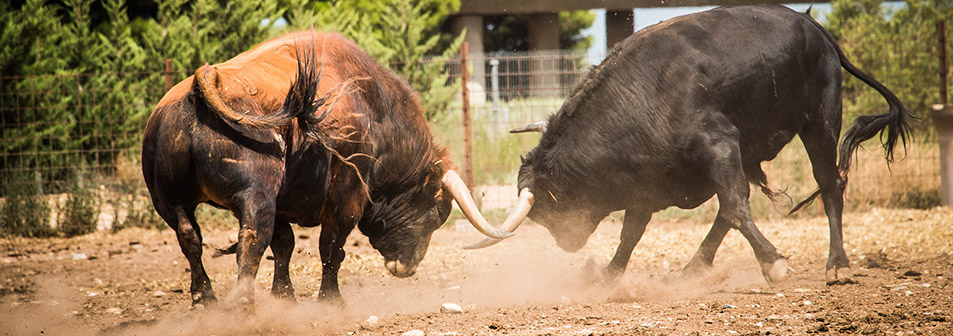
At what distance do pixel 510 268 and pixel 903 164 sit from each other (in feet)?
18.2

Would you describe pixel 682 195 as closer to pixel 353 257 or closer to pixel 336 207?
pixel 336 207

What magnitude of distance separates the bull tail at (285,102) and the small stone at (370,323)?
3.42 ft

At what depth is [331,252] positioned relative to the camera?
4750 mm

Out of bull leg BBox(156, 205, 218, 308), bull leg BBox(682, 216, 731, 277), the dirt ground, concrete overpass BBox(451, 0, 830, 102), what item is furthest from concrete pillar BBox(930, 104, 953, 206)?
bull leg BBox(156, 205, 218, 308)

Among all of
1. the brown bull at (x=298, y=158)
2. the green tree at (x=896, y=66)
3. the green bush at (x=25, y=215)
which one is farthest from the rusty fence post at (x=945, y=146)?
the green bush at (x=25, y=215)

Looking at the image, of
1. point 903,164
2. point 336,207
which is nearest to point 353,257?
point 336,207

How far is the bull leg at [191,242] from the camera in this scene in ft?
Result: 12.5

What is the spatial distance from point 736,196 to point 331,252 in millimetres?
2306

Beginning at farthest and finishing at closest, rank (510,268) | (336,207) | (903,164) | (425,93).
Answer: (425,93) → (903,164) → (510,268) → (336,207)

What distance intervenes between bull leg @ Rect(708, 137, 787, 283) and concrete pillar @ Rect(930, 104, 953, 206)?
→ 5.12 m

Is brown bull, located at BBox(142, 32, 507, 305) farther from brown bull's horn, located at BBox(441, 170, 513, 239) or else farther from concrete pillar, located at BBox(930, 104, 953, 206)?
concrete pillar, located at BBox(930, 104, 953, 206)

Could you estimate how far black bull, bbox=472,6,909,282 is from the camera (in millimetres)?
4730

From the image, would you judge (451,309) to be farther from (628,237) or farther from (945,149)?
(945,149)

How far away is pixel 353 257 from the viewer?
22.5ft
